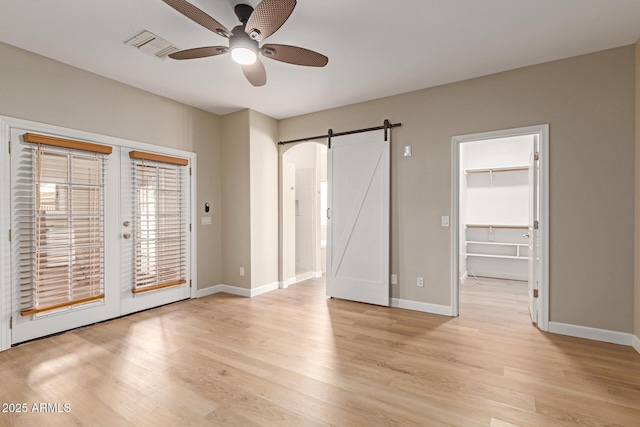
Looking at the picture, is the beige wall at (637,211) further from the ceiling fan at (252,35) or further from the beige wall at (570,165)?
the ceiling fan at (252,35)

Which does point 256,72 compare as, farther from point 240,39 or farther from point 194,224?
point 194,224

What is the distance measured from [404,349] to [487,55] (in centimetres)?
292

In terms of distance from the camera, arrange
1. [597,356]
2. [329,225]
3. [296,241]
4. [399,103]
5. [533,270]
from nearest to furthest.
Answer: [597,356]
[533,270]
[399,103]
[329,225]
[296,241]

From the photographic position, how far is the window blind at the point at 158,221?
153 inches

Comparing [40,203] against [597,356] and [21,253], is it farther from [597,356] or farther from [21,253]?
[597,356]

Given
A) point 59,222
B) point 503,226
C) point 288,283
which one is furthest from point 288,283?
point 503,226

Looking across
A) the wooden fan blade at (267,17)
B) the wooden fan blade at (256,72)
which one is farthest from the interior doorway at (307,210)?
the wooden fan blade at (267,17)

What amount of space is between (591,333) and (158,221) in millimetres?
4966

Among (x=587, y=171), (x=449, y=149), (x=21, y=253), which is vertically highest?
(x=449, y=149)

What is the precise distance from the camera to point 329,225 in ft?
15.1

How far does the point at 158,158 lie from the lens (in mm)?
4066

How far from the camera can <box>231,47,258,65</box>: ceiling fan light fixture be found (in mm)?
2328

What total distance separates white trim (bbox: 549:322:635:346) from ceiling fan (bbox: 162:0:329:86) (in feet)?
11.2

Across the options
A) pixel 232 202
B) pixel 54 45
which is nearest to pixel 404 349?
pixel 232 202
